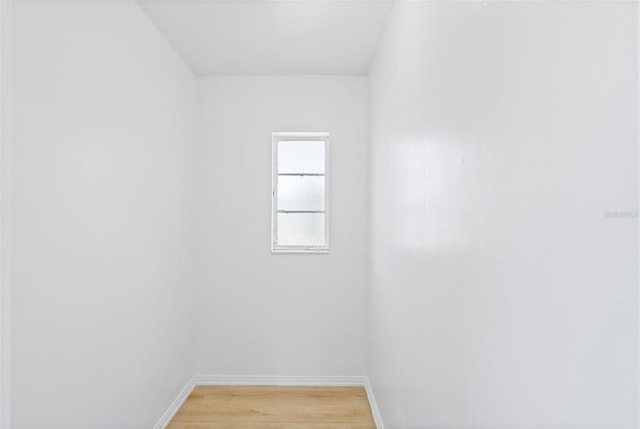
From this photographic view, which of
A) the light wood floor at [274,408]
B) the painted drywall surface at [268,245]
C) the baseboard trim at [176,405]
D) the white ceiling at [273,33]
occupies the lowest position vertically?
the light wood floor at [274,408]

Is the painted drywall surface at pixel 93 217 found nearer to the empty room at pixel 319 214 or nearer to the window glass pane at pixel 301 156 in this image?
→ the empty room at pixel 319 214

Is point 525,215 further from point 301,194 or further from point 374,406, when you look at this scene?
point 301,194

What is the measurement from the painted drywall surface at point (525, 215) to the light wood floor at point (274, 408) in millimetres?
1388

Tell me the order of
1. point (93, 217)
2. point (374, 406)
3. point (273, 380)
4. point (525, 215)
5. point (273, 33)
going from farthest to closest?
point (273, 380), point (374, 406), point (273, 33), point (93, 217), point (525, 215)

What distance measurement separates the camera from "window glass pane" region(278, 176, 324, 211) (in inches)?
146

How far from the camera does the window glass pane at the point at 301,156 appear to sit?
12.1 feet

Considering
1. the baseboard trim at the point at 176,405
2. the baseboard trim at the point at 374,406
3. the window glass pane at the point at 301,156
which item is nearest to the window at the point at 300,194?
the window glass pane at the point at 301,156

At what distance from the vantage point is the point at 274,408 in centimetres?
317

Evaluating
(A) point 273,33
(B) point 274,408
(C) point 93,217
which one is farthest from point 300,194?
(C) point 93,217

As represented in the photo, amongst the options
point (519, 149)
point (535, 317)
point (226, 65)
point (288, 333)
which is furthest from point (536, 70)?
point (288, 333)

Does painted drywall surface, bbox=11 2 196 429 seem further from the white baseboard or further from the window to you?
the window

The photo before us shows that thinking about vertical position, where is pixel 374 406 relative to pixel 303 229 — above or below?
below

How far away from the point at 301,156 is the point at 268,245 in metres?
0.86

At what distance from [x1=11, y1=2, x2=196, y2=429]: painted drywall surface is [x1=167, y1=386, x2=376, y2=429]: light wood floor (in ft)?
0.91
